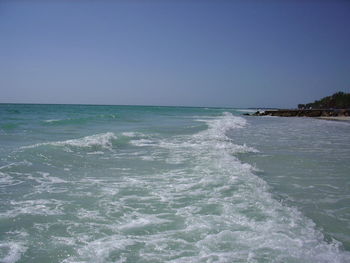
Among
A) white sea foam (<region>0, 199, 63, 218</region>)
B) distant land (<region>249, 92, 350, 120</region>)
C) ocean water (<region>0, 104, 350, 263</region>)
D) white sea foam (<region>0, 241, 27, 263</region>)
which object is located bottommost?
white sea foam (<region>0, 241, 27, 263</region>)

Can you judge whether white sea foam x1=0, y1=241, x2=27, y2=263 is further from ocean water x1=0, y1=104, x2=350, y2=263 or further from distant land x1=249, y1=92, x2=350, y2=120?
distant land x1=249, y1=92, x2=350, y2=120

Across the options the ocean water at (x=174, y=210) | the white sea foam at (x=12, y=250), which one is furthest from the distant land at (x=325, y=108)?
the white sea foam at (x=12, y=250)

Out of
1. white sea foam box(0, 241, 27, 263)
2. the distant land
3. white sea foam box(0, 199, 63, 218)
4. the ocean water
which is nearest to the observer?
white sea foam box(0, 241, 27, 263)

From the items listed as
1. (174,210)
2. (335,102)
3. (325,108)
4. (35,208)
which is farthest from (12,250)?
(335,102)

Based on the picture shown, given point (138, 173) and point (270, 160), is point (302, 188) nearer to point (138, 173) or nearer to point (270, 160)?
point (270, 160)

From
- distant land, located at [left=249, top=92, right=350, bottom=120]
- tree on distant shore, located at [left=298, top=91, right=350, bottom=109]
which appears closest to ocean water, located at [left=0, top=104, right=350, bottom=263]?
distant land, located at [left=249, top=92, right=350, bottom=120]

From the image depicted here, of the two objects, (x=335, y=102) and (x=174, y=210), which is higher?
(x=335, y=102)

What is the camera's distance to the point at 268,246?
12.8 feet

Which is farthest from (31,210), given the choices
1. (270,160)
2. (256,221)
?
(270,160)

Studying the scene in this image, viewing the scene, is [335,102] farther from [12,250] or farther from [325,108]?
[12,250]

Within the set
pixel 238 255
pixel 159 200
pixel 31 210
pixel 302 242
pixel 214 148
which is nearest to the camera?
pixel 238 255

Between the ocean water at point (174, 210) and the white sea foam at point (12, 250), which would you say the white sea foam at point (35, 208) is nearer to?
the ocean water at point (174, 210)

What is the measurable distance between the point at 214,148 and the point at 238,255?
9.01m

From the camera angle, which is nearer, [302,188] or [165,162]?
[302,188]
